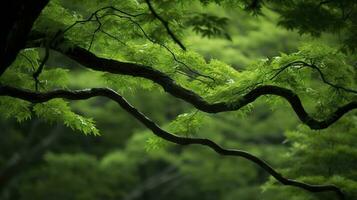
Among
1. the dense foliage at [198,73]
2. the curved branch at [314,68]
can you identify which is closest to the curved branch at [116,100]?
the dense foliage at [198,73]

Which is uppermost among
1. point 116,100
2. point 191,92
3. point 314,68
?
point 314,68

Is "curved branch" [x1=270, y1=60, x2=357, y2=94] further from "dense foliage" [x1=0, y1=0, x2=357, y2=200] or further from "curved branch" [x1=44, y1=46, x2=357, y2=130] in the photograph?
"curved branch" [x1=44, y1=46, x2=357, y2=130]

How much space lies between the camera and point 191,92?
4.33m

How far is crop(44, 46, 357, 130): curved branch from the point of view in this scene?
4.16m

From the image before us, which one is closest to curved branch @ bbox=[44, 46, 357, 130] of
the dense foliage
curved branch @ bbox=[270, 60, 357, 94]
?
the dense foliage

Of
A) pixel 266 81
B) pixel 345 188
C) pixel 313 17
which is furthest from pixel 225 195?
pixel 313 17

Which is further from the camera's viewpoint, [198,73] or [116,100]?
[198,73]

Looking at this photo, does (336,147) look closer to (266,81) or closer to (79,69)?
(266,81)

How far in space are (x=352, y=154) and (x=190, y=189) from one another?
9438 mm

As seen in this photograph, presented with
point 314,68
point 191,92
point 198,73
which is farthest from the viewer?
point 198,73

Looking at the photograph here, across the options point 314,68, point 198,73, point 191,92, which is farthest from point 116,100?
point 314,68

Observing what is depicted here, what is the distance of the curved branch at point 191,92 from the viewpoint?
4.16 m

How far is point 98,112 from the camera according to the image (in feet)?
41.8

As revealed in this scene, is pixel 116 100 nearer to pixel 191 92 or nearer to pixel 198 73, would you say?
pixel 191 92
